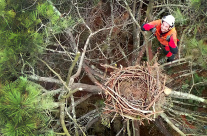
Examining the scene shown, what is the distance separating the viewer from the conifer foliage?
2.21 m

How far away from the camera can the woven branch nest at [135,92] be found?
2600mm

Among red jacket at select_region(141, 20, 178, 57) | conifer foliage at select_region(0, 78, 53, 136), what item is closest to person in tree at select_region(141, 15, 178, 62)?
red jacket at select_region(141, 20, 178, 57)

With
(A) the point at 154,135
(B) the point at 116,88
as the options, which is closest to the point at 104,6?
(B) the point at 116,88

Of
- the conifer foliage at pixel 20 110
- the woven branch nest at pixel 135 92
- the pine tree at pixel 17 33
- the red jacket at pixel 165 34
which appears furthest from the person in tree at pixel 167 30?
the conifer foliage at pixel 20 110

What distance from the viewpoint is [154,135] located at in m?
5.51

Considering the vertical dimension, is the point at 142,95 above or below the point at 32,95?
below

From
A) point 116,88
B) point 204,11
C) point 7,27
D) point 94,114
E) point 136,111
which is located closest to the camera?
point 136,111

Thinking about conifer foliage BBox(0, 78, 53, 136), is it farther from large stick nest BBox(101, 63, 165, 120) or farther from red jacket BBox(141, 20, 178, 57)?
red jacket BBox(141, 20, 178, 57)

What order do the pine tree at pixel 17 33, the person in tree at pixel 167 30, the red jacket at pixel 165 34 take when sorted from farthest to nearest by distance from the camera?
the red jacket at pixel 165 34, the person in tree at pixel 167 30, the pine tree at pixel 17 33

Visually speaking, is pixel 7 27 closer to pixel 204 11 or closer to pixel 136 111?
pixel 136 111

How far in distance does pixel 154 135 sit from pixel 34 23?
4.42 meters

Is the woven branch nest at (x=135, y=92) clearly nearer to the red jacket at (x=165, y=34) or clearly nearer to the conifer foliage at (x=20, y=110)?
the red jacket at (x=165, y=34)

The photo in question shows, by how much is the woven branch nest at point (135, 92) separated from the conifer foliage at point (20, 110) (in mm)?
882

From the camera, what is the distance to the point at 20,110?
2234 millimetres
